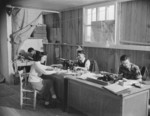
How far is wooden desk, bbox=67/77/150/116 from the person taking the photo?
2.21m

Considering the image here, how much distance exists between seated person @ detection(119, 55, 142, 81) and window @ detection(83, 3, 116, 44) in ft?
4.19

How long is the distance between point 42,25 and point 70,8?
4.59 feet

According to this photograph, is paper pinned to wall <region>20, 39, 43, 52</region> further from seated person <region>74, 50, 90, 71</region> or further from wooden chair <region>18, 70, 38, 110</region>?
seated person <region>74, 50, 90, 71</region>

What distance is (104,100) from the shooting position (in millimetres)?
2436

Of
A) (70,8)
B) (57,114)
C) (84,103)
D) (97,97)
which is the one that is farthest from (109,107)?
(70,8)

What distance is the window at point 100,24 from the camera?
13.6 ft

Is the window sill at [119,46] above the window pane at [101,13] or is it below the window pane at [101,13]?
below

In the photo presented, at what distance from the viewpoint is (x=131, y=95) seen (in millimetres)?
2225

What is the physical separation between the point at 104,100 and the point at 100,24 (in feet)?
8.11

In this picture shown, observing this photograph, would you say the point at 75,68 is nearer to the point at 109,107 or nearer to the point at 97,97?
the point at 97,97

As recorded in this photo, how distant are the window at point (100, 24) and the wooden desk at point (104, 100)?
70.5 inches

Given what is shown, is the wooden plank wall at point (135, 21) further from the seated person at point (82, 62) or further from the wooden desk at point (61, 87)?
the wooden desk at point (61, 87)

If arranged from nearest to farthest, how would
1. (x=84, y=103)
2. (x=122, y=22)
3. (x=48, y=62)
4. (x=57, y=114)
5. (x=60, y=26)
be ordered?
(x=84, y=103), (x=57, y=114), (x=122, y=22), (x=60, y=26), (x=48, y=62)

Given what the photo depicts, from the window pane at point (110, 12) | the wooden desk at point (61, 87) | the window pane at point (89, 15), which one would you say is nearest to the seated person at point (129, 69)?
the wooden desk at point (61, 87)
